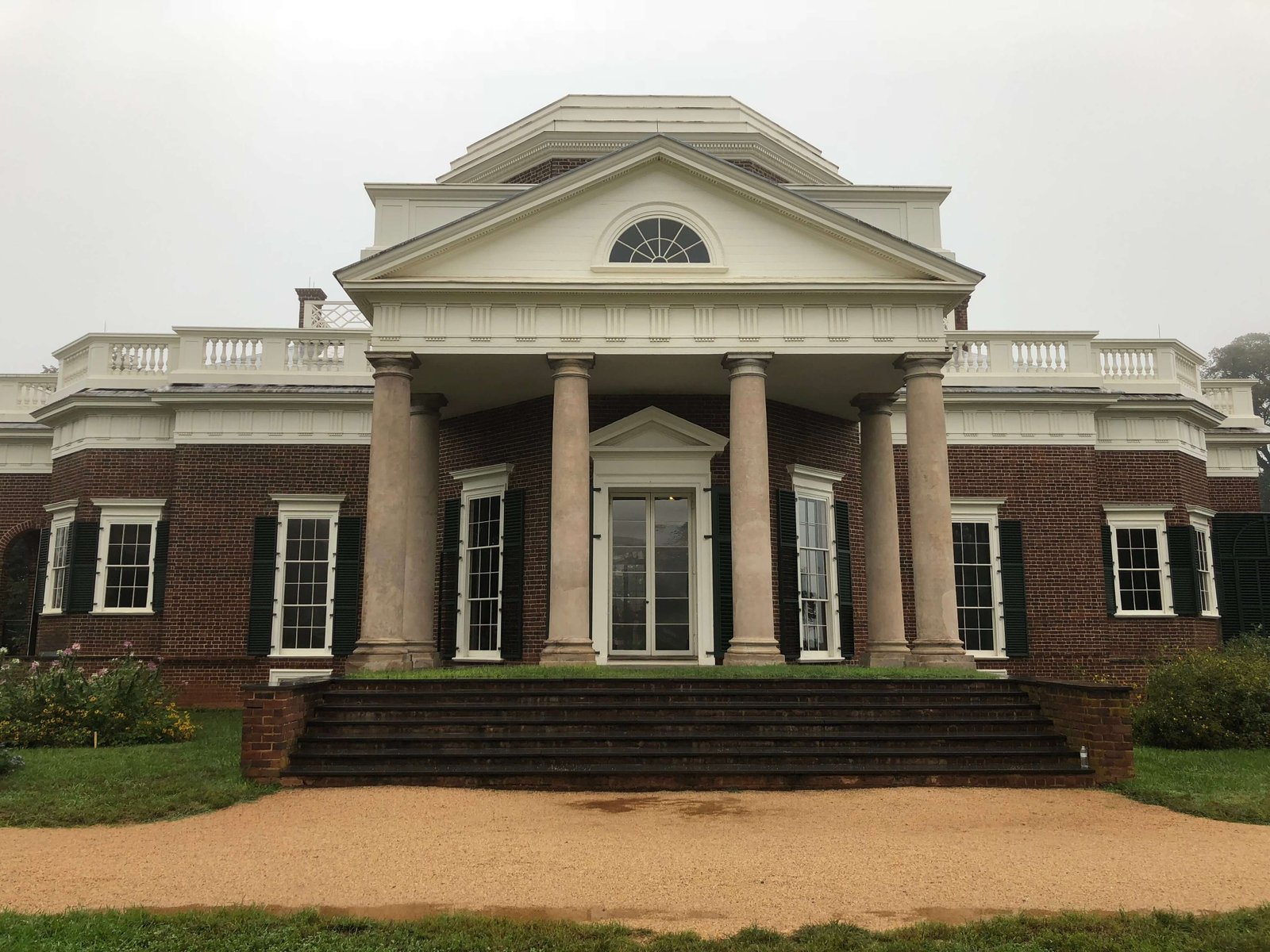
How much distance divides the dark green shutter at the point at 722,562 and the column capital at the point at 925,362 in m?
3.71

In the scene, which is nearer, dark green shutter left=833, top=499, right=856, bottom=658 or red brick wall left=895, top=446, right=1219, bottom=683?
dark green shutter left=833, top=499, right=856, bottom=658

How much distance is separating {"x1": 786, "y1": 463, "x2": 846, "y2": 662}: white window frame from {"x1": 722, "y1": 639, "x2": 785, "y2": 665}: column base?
3.84 meters

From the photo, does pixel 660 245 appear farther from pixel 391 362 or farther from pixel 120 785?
pixel 120 785

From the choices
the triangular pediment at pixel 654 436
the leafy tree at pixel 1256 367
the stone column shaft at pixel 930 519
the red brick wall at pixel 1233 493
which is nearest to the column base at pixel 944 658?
the stone column shaft at pixel 930 519

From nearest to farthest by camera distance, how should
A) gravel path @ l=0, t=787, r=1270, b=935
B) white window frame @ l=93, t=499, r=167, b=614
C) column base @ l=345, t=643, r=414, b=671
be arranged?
gravel path @ l=0, t=787, r=1270, b=935, column base @ l=345, t=643, r=414, b=671, white window frame @ l=93, t=499, r=167, b=614

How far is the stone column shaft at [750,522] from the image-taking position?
15070 millimetres

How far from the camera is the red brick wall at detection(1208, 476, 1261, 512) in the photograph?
2447 cm

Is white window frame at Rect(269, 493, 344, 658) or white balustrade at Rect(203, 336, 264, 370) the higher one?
white balustrade at Rect(203, 336, 264, 370)

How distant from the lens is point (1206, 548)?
2266 cm

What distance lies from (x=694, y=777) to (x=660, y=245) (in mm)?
9043

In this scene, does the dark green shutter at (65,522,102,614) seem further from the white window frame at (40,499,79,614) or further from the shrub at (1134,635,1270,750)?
the shrub at (1134,635,1270,750)

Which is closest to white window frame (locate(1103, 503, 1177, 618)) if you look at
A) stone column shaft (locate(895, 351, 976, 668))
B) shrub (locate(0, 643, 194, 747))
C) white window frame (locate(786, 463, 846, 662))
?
white window frame (locate(786, 463, 846, 662))

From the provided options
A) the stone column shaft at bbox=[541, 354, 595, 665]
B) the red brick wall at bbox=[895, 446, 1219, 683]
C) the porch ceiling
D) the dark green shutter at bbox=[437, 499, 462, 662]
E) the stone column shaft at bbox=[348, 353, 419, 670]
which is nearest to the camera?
the stone column shaft at bbox=[541, 354, 595, 665]

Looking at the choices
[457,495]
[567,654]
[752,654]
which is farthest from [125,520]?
[752,654]
